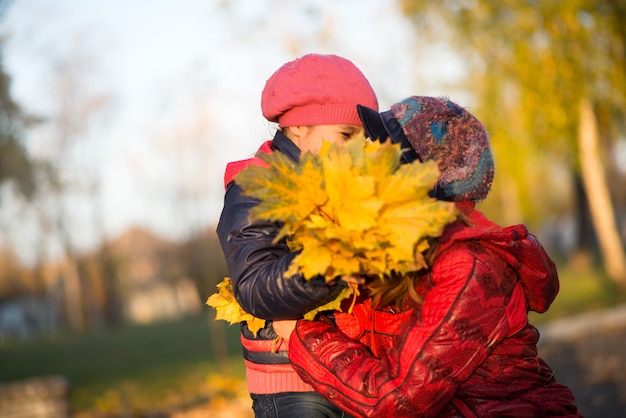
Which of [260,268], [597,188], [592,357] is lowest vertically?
[592,357]

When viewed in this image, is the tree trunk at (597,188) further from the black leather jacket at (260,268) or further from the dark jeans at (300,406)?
the black leather jacket at (260,268)

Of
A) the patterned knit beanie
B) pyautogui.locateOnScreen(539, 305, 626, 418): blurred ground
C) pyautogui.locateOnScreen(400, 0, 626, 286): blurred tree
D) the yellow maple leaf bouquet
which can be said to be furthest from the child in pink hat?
pyautogui.locateOnScreen(400, 0, 626, 286): blurred tree

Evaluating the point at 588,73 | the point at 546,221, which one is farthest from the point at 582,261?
the point at 546,221

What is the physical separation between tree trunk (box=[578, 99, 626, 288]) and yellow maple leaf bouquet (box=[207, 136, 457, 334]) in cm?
1559

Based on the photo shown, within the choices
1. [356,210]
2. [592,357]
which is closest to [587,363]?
[592,357]

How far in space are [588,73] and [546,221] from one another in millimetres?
41346

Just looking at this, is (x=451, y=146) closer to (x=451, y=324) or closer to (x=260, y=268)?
(x=451, y=324)

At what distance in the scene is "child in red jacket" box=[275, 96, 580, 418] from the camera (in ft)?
7.17

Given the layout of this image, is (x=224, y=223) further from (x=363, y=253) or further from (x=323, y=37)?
(x=323, y=37)

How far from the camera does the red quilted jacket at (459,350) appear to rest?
2180mm

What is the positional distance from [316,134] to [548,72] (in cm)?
1478

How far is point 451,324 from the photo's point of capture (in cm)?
217

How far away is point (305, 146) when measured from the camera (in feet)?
8.95

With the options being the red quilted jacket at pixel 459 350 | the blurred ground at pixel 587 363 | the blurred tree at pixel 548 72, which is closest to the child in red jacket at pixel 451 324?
the red quilted jacket at pixel 459 350
